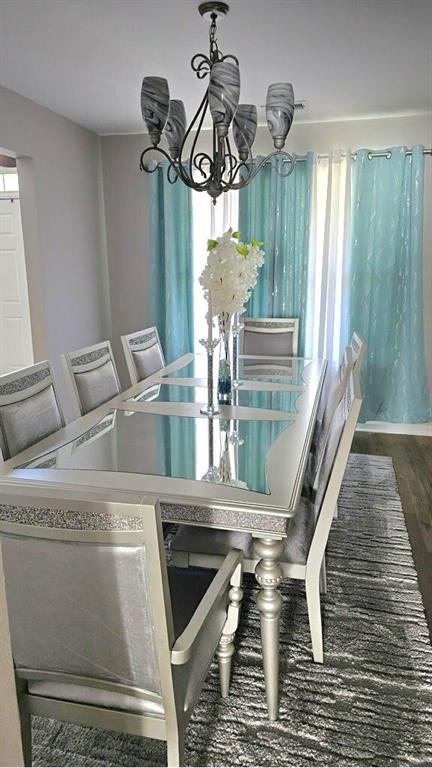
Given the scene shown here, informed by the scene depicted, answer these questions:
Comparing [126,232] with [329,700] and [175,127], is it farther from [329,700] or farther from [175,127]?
[329,700]

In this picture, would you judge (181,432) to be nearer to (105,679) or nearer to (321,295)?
(105,679)

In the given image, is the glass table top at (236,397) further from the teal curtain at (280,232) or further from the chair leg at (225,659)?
the teal curtain at (280,232)

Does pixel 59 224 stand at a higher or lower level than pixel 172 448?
higher

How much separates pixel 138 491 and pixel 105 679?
540 millimetres

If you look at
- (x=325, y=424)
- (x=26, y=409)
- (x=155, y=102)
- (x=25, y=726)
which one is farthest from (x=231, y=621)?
(x=155, y=102)

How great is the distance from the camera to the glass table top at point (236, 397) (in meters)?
2.56

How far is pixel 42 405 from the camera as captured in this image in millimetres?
2215

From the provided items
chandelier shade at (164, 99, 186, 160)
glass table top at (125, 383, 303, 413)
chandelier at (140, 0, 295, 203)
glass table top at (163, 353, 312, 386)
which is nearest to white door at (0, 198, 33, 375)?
glass table top at (163, 353, 312, 386)

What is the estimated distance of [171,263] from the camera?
473cm

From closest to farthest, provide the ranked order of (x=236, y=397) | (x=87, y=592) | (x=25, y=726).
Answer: (x=87, y=592), (x=25, y=726), (x=236, y=397)

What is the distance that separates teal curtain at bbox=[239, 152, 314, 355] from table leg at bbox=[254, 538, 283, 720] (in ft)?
10.5

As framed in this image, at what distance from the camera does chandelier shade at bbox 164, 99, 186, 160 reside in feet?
8.28

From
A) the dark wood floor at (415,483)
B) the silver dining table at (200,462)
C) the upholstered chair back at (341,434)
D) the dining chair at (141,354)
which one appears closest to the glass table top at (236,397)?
the silver dining table at (200,462)

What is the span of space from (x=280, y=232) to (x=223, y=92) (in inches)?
96.8
